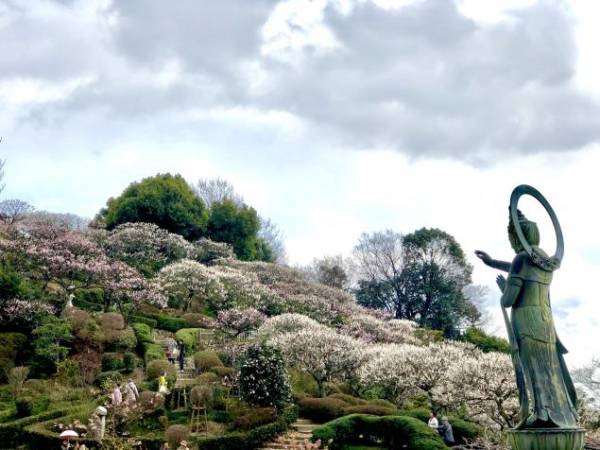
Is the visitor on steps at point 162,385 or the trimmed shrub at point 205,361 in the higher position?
the trimmed shrub at point 205,361

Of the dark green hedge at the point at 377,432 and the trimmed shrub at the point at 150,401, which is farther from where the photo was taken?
the trimmed shrub at the point at 150,401

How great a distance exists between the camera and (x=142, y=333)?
111ft

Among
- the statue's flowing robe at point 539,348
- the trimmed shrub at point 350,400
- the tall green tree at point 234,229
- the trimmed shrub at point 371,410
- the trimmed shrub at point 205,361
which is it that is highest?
the tall green tree at point 234,229

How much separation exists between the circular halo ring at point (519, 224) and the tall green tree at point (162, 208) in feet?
151

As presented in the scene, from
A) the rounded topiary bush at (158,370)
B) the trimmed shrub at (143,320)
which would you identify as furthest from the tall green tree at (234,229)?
the rounded topiary bush at (158,370)

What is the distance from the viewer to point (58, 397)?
25438 millimetres

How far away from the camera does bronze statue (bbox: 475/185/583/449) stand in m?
9.21

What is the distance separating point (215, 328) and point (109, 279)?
6037 millimetres

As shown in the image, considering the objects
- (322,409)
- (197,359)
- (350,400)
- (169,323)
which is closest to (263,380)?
(322,409)

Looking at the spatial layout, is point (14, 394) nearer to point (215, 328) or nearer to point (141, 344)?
point (141, 344)

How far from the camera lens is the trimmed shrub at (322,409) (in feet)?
81.0

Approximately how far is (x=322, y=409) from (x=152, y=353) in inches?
377

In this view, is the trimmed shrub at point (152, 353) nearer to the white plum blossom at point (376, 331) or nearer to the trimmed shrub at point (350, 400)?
the trimmed shrub at point (350, 400)

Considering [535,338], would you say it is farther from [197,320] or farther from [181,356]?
[197,320]
